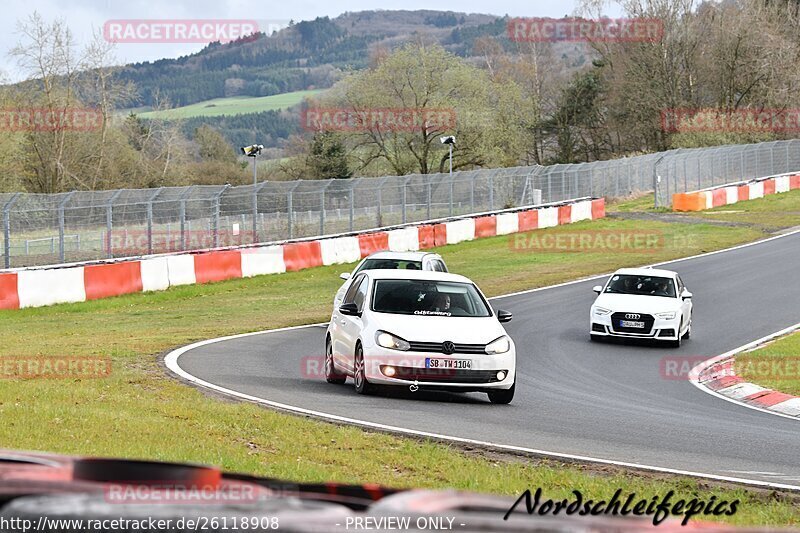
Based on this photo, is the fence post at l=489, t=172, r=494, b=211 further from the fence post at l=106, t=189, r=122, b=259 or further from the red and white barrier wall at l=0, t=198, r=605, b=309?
the fence post at l=106, t=189, r=122, b=259

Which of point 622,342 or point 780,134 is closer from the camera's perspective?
point 622,342

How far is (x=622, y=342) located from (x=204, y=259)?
12828 mm

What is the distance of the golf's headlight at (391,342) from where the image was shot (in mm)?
13391

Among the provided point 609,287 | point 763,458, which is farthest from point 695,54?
point 763,458

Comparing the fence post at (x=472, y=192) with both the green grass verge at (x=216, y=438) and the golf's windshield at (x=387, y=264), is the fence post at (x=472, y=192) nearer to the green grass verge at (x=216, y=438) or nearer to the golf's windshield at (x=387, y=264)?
the golf's windshield at (x=387, y=264)

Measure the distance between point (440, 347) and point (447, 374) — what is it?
1.06ft

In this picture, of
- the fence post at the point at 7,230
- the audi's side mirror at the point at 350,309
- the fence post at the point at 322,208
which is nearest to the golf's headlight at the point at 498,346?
the audi's side mirror at the point at 350,309

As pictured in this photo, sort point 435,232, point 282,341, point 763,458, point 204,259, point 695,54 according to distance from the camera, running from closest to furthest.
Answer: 1. point 763,458
2. point 282,341
3. point 204,259
4. point 435,232
5. point 695,54

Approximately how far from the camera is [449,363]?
43.7 ft

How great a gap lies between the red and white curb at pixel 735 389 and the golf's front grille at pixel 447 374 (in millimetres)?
3615

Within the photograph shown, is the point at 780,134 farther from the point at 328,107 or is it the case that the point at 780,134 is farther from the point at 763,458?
the point at 763,458

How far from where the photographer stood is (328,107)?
289 feet
